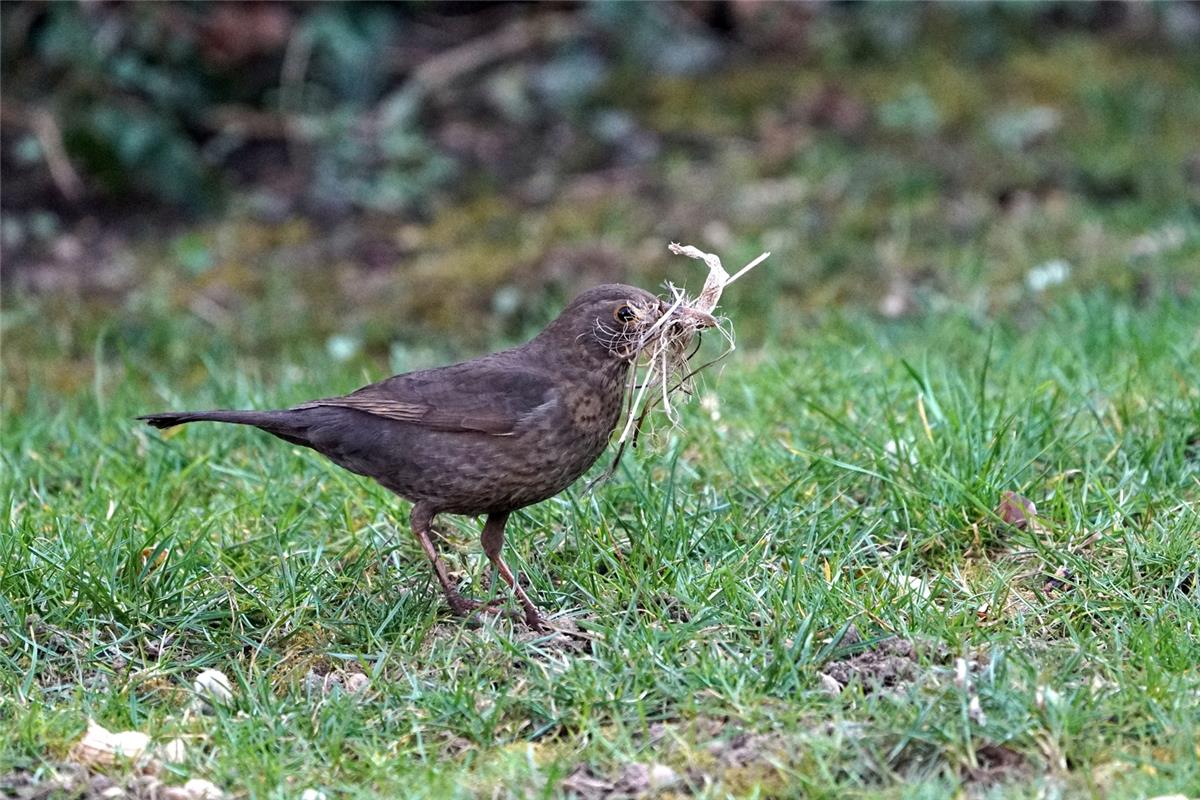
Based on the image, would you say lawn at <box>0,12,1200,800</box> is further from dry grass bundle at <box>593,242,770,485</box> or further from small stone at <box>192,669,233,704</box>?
dry grass bundle at <box>593,242,770,485</box>

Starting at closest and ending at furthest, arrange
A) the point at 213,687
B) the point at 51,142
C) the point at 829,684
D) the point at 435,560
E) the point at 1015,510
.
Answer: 1. the point at 829,684
2. the point at 213,687
3. the point at 435,560
4. the point at 1015,510
5. the point at 51,142

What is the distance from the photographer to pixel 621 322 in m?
4.23

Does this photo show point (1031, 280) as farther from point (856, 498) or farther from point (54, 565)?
point (54, 565)

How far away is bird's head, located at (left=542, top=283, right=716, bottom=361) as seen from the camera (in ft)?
13.8

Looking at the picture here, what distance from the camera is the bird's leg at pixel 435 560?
13.6ft

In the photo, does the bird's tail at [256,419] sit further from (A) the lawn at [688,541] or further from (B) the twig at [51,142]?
(B) the twig at [51,142]

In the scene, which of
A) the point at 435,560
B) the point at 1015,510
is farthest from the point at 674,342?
the point at 1015,510

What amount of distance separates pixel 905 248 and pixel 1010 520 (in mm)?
3191

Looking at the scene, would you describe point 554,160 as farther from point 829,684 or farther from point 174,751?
point 174,751

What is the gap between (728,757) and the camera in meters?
3.43

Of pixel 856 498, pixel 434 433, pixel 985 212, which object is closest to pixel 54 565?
pixel 434 433

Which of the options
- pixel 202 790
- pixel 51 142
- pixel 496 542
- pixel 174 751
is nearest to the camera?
pixel 202 790

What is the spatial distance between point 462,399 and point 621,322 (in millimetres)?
465

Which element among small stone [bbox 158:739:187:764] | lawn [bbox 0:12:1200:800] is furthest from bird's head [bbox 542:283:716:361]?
small stone [bbox 158:739:187:764]
